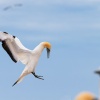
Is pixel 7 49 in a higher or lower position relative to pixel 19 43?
lower

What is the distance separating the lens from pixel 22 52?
18.4 metres

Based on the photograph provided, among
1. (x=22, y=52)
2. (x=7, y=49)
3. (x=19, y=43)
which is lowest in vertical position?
(x=22, y=52)

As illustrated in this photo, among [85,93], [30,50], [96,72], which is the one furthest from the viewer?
[30,50]

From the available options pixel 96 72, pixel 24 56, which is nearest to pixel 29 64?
pixel 24 56

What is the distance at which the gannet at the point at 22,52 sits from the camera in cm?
1766

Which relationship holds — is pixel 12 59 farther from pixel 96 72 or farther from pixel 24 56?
pixel 96 72

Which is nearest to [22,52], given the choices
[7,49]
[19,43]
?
[19,43]

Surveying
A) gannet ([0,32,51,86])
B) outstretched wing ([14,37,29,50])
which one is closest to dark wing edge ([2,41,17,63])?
gannet ([0,32,51,86])

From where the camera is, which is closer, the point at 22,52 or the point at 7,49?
the point at 22,52

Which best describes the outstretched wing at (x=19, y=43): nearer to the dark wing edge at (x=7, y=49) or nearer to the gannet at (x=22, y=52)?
the gannet at (x=22, y=52)

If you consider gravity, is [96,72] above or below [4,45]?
below

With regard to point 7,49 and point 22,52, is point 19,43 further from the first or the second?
point 7,49

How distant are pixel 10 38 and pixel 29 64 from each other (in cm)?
120

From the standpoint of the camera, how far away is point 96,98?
20.1 feet
